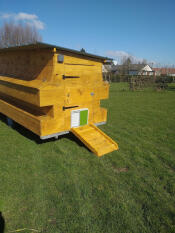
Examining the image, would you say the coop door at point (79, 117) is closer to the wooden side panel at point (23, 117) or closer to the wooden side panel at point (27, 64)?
the wooden side panel at point (23, 117)

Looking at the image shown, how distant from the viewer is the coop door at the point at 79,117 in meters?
4.93

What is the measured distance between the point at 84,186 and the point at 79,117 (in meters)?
2.23

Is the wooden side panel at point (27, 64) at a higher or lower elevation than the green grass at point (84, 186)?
higher

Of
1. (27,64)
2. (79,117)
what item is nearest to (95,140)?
(79,117)

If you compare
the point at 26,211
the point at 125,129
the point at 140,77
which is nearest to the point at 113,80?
the point at 140,77

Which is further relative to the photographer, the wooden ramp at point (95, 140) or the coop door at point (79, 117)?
the coop door at point (79, 117)

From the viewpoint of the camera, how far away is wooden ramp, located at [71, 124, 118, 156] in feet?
15.0

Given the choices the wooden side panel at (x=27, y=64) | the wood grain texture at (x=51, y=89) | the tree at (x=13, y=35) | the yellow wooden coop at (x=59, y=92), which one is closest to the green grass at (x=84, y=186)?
the yellow wooden coop at (x=59, y=92)

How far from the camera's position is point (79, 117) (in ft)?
16.6

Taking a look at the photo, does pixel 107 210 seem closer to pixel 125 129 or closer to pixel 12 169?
pixel 12 169

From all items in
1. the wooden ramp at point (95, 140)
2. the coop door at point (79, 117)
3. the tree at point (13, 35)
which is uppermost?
the tree at point (13, 35)

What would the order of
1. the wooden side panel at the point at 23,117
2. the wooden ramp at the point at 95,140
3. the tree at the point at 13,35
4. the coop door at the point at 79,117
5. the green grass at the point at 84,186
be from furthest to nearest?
the tree at the point at 13,35, the coop door at the point at 79,117, the wooden ramp at the point at 95,140, the wooden side panel at the point at 23,117, the green grass at the point at 84,186

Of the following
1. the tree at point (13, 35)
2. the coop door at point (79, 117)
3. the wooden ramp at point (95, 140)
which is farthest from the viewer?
the tree at point (13, 35)

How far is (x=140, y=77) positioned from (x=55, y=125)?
18176 mm
